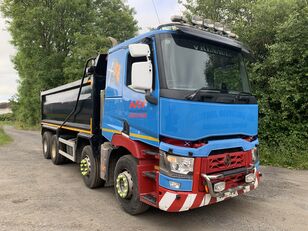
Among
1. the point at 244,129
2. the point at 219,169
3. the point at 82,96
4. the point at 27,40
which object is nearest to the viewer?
the point at 219,169

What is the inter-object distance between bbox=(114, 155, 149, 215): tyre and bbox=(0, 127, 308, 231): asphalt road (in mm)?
186

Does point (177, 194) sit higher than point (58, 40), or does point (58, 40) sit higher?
point (58, 40)

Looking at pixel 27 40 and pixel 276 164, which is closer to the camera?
pixel 276 164

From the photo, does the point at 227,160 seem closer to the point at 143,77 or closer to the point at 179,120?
the point at 179,120

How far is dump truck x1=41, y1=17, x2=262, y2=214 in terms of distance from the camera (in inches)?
141

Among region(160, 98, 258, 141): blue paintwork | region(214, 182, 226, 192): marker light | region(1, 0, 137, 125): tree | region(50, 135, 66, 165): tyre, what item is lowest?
region(50, 135, 66, 165): tyre

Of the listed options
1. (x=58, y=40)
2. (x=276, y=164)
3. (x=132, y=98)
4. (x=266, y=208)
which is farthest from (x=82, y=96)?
(x=58, y=40)

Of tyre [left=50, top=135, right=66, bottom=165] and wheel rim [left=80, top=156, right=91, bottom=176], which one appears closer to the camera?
wheel rim [left=80, top=156, right=91, bottom=176]

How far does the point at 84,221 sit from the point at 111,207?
0.67 meters

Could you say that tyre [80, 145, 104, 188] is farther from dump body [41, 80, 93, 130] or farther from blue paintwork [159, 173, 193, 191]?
blue paintwork [159, 173, 193, 191]

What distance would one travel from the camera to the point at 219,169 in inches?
151

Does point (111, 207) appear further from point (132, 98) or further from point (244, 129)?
point (244, 129)

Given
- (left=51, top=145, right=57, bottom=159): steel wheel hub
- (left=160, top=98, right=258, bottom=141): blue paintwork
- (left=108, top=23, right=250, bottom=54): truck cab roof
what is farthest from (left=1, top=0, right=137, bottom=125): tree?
(left=160, top=98, right=258, bottom=141): blue paintwork

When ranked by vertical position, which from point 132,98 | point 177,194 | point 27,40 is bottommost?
point 177,194
